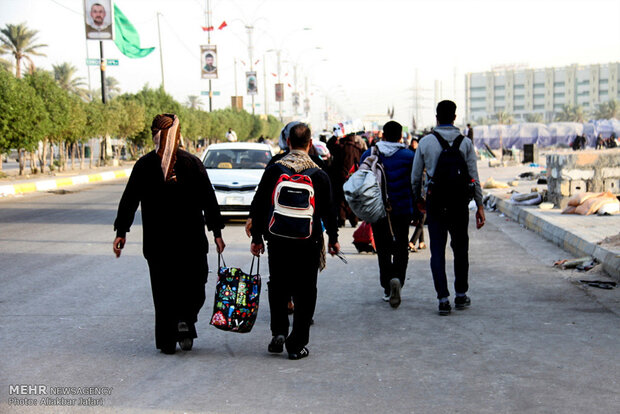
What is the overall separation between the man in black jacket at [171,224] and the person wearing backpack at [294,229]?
0.45 m

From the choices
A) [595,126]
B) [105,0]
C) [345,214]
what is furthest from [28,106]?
[595,126]

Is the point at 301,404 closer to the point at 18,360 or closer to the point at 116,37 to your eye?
the point at 18,360

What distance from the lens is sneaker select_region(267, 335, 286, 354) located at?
5641mm

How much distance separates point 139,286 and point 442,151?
3.72m

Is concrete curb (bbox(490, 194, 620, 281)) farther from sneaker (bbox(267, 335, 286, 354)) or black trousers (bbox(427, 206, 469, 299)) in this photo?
sneaker (bbox(267, 335, 286, 354))

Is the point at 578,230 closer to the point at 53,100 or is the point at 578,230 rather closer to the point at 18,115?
the point at 18,115

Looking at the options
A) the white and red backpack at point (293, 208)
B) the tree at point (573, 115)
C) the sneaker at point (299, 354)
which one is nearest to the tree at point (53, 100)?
the white and red backpack at point (293, 208)

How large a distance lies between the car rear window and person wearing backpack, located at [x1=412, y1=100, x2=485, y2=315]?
927 cm

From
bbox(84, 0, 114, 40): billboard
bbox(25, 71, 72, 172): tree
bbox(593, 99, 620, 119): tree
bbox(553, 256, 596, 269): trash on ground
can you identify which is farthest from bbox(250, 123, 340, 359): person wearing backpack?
bbox(593, 99, 620, 119): tree

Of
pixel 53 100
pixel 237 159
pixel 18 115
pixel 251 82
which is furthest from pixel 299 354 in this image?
pixel 251 82

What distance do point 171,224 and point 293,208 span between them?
0.91 meters

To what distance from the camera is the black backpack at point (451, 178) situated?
704 cm

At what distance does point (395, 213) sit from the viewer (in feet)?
24.5

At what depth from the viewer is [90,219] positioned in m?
16.5
